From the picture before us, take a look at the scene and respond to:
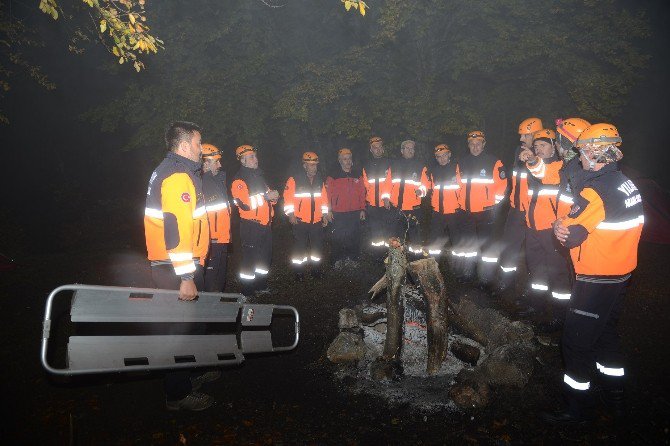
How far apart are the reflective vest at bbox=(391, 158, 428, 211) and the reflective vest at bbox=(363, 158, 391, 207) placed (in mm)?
131

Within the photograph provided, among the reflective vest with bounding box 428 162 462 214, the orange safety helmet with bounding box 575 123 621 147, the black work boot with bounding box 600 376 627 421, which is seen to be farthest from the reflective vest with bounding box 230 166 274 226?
the black work boot with bounding box 600 376 627 421

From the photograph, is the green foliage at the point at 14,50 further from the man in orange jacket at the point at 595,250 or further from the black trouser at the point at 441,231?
the man in orange jacket at the point at 595,250

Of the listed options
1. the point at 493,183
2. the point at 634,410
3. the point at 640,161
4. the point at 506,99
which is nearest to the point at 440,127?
the point at 506,99

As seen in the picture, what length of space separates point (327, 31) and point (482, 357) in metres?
11.1

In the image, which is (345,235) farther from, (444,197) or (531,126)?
(531,126)

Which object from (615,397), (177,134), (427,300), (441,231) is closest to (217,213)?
(177,134)

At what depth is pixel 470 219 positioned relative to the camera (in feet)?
22.3

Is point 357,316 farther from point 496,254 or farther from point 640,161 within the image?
point 640,161

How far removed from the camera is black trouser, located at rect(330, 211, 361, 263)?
26.5 feet

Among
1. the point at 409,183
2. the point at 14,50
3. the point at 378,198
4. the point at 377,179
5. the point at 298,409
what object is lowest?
the point at 298,409

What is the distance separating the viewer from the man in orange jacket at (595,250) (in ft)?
10.3

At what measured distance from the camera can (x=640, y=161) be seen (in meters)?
10.5

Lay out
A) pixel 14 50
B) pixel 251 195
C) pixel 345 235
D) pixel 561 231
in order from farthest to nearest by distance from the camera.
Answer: pixel 14 50, pixel 345 235, pixel 251 195, pixel 561 231

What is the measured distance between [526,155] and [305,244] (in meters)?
4.40
